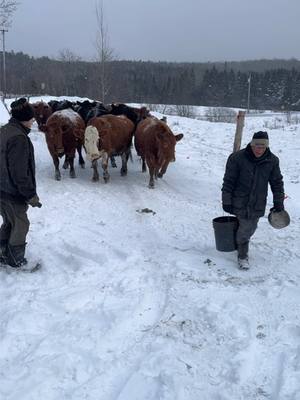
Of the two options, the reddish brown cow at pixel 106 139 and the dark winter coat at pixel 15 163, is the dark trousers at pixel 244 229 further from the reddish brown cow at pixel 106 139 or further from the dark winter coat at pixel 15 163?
the reddish brown cow at pixel 106 139

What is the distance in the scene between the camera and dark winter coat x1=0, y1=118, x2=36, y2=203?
546cm

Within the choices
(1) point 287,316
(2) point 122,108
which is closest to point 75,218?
(1) point 287,316

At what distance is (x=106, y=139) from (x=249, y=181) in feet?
17.9

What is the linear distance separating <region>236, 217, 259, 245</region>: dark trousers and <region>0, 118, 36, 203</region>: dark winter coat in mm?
2726

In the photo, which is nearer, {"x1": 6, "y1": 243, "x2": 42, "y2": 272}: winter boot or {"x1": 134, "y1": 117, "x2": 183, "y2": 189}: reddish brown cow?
{"x1": 6, "y1": 243, "x2": 42, "y2": 272}: winter boot

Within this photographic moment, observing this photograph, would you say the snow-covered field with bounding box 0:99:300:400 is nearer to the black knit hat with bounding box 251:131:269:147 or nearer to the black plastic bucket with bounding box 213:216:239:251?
the black plastic bucket with bounding box 213:216:239:251

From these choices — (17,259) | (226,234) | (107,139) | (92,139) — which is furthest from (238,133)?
(17,259)

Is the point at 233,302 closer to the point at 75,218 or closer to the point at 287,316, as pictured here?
the point at 287,316

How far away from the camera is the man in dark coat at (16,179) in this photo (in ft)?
18.0

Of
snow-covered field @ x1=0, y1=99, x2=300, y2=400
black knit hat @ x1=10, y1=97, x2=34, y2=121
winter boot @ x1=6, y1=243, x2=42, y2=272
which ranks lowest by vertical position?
snow-covered field @ x1=0, y1=99, x2=300, y2=400

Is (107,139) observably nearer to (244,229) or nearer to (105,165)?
(105,165)

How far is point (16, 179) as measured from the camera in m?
5.51

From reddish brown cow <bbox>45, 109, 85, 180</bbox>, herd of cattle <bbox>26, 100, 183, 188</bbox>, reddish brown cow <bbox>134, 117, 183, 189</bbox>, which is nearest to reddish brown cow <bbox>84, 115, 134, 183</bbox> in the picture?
herd of cattle <bbox>26, 100, 183, 188</bbox>

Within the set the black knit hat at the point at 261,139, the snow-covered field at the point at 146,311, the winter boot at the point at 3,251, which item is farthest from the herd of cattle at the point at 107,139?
the winter boot at the point at 3,251
